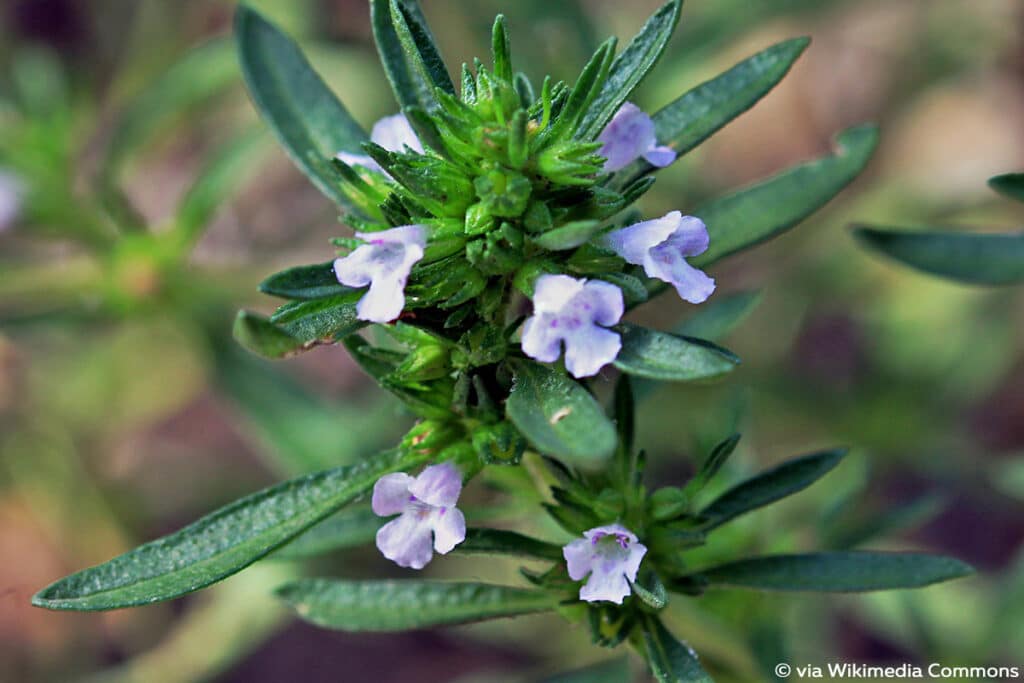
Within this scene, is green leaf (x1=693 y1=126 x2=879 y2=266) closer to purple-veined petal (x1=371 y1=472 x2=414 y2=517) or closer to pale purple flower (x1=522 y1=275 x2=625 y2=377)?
pale purple flower (x1=522 y1=275 x2=625 y2=377)

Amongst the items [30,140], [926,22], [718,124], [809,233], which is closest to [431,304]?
[718,124]

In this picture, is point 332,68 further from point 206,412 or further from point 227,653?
point 227,653

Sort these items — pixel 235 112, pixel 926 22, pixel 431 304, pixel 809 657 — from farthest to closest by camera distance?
pixel 235 112 < pixel 926 22 < pixel 809 657 < pixel 431 304

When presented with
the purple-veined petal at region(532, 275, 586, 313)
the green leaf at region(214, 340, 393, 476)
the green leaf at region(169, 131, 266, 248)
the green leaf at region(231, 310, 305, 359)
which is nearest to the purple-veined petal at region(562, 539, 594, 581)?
the purple-veined petal at region(532, 275, 586, 313)

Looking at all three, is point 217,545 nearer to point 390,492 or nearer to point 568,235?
point 390,492

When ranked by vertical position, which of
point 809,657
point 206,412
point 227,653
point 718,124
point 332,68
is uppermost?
point 332,68

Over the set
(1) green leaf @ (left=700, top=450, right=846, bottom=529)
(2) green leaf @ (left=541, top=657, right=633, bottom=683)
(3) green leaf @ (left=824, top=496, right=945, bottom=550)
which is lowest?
(3) green leaf @ (left=824, top=496, right=945, bottom=550)

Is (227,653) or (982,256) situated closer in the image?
(982,256)
